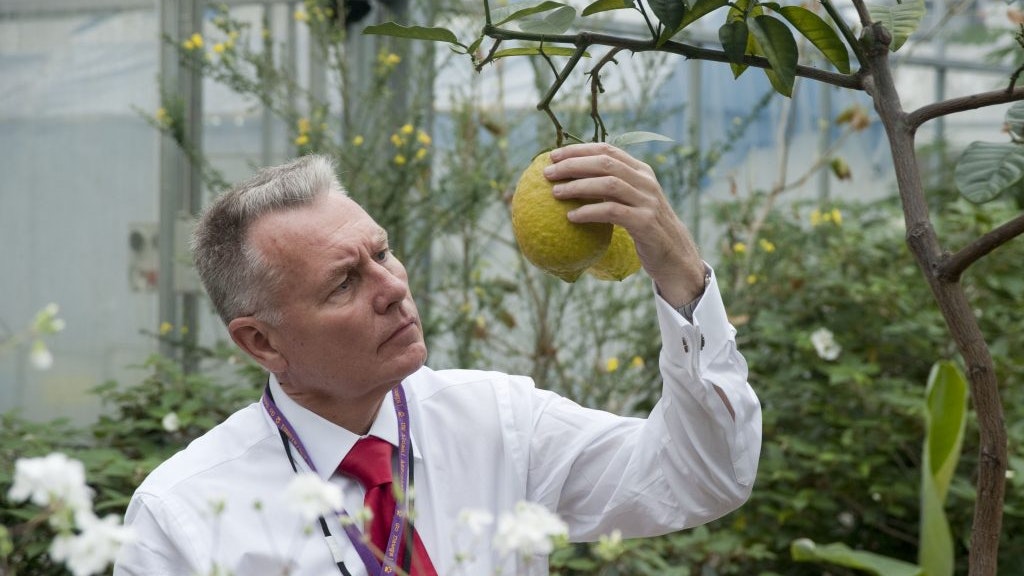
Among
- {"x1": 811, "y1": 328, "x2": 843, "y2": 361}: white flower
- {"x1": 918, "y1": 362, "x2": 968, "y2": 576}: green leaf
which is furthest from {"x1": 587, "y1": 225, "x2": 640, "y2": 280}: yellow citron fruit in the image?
{"x1": 811, "y1": 328, "x2": 843, "y2": 361}: white flower

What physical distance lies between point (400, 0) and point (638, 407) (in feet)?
5.74

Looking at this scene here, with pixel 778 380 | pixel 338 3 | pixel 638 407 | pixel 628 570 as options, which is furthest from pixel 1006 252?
pixel 338 3

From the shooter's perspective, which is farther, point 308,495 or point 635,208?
point 635,208

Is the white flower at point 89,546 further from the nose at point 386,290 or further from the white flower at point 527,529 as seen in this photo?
the nose at point 386,290

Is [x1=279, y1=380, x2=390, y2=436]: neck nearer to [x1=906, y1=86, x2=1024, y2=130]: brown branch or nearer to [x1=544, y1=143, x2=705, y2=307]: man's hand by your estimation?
[x1=544, y1=143, x2=705, y2=307]: man's hand

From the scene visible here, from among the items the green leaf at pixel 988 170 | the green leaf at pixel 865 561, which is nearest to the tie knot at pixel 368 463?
the green leaf at pixel 988 170

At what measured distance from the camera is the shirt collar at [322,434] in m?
1.57

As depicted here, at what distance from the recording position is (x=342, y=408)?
5.24 feet

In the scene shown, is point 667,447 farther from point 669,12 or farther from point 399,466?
point 669,12

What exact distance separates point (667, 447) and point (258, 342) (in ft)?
1.87

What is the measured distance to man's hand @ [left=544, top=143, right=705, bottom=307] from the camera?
114 centimetres

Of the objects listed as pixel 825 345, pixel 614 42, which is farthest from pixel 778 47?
pixel 825 345

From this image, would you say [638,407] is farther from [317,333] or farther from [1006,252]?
[317,333]

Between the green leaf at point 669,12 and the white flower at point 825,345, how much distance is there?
2604 millimetres
